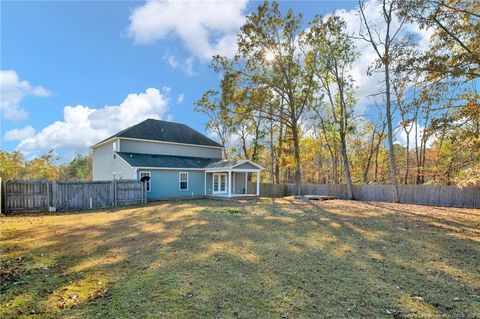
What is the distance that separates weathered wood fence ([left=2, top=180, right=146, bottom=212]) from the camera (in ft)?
43.0

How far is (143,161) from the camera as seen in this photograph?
20.1 m

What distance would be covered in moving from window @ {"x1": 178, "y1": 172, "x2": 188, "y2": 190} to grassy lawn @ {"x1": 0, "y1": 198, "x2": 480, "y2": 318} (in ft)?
40.5

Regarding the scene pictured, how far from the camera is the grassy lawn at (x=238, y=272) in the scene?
3676mm

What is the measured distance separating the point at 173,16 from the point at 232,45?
11245 mm

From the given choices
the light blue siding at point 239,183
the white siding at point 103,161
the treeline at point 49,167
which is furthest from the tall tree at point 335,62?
the treeline at point 49,167

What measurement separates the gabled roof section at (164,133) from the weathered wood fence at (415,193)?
39.1 ft

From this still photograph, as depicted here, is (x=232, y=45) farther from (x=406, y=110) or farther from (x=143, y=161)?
(x=406, y=110)

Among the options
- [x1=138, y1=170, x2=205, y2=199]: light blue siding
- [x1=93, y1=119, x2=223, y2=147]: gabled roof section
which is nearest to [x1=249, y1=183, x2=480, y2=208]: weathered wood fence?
[x1=138, y1=170, x2=205, y2=199]: light blue siding

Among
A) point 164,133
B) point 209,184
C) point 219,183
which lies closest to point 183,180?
point 209,184

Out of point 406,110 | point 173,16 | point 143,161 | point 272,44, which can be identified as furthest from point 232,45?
point 406,110

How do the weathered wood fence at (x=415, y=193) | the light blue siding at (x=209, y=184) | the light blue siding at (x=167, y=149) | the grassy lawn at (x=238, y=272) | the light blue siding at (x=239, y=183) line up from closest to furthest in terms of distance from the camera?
1. the grassy lawn at (x=238, y=272)
2. the weathered wood fence at (x=415, y=193)
3. the light blue siding at (x=167, y=149)
4. the light blue siding at (x=209, y=184)
5. the light blue siding at (x=239, y=183)

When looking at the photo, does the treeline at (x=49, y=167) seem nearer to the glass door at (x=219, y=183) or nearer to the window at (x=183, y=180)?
the window at (x=183, y=180)

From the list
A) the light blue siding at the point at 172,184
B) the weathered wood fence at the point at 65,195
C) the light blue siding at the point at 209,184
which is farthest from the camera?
the light blue siding at the point at 209,184

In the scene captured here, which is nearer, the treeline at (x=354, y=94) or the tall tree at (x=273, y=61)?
the treeline at (x=354, y=94)
